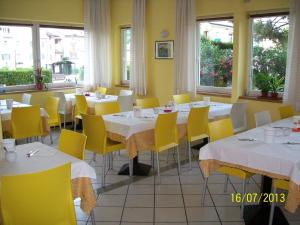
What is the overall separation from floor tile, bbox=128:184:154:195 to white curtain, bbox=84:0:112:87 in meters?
4.07

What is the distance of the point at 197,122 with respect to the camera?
4.32 meters

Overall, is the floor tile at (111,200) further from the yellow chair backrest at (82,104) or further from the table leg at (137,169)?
the yellow chair backrest at (82,104)

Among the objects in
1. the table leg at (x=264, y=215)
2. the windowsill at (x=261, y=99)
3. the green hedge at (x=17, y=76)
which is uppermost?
the green hedge at (x=17, y=76)

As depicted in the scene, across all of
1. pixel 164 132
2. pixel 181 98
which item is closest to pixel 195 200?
pixel 164 132

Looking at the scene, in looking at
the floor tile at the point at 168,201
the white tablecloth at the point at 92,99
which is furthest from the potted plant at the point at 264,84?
the floor tile at the point at 168,201

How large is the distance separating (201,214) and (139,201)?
67 centimetres

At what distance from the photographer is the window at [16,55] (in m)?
6.45

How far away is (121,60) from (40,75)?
189cm

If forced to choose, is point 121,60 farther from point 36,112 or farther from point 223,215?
point 223,215

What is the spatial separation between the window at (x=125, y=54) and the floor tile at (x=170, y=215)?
482cm

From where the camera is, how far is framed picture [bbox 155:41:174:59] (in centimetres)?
649

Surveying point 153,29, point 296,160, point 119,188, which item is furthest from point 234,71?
point 296,160

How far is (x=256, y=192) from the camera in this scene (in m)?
3.66

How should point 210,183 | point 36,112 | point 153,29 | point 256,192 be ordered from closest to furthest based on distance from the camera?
1. point 256,192
2. point 210,183
3. point 36,112
4. point 153,29
